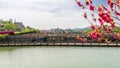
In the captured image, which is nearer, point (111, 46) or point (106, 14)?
point (106, 14)

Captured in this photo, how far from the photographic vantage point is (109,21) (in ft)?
16.0

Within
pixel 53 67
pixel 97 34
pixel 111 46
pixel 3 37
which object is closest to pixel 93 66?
pixel 53 67

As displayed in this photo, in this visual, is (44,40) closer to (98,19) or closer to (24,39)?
(24,39)

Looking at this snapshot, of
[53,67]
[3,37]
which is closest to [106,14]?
[53,67]

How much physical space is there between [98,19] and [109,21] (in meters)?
0.33

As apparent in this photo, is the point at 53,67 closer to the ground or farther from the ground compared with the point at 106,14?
closer to the ground

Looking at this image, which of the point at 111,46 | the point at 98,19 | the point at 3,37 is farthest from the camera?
the point at 3,37

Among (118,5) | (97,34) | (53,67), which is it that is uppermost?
(118,5)

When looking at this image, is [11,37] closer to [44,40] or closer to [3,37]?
[3,37]

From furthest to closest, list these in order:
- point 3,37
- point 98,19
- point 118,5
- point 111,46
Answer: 1. point 3,37
2. point 111,46
3. point 98,19
4. point 118,5

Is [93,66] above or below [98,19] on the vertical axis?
below

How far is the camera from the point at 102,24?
205 inches

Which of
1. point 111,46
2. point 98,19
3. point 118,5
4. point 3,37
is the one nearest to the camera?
point 118,5

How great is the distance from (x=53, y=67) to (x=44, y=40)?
113ft
